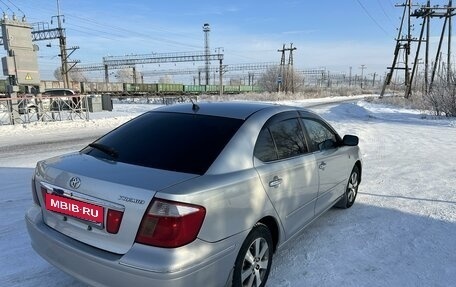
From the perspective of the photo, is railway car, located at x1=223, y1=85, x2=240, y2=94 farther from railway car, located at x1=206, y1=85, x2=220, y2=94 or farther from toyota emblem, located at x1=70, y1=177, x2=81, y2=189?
toyota emblem, located at x1=70, y1=177, x2=81, y2=189

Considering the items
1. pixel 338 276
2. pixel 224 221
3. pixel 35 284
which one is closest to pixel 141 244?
pixel 224 221

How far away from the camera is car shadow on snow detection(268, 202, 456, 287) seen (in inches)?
135

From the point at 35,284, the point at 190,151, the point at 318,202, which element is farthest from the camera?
the point at 318,202

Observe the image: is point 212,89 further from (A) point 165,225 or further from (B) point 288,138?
(A) point 165,225

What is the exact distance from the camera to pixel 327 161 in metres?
4.33

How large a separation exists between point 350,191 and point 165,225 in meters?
3.72

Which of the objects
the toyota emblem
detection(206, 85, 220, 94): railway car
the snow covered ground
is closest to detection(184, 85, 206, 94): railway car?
detection(206, 85, 220, 94): railway car

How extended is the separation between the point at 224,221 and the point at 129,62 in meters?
83.7

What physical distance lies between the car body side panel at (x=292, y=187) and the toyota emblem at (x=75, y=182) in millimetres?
1346

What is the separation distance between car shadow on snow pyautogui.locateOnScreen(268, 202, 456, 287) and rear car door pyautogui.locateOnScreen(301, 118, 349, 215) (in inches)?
14.5

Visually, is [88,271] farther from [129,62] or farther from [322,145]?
[129,62]

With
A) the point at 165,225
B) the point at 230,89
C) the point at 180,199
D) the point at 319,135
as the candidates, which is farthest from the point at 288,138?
the point at 230,89

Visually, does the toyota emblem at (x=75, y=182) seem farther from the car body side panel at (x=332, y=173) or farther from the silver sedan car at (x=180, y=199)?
the car body side panel at (x=332, y=173)

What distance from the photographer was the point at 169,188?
242cm
